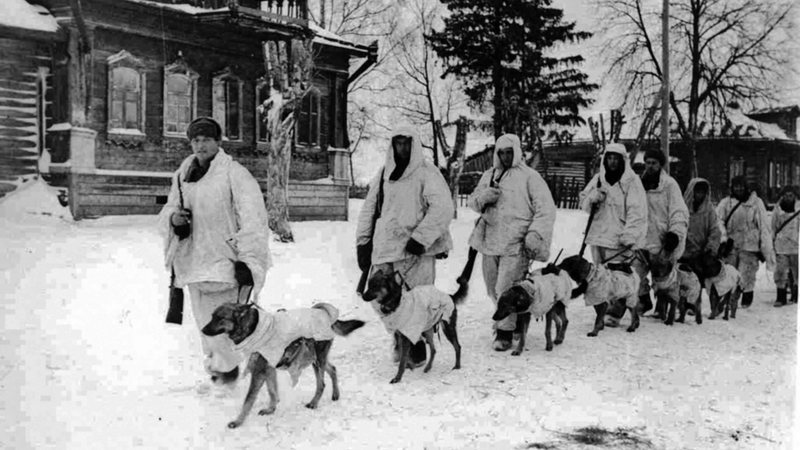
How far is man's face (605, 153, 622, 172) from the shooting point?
21.0 ft

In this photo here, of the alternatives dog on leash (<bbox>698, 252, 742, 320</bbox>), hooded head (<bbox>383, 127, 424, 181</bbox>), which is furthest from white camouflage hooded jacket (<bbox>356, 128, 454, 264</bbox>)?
dog on leash (<bbox>698, 252, 742, 320</bbox>)

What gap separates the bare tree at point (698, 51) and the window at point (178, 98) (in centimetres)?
345

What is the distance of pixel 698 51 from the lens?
20.3 ft

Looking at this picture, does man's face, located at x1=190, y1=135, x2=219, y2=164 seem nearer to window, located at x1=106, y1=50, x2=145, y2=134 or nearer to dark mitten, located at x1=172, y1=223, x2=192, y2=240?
dark mitten, located at x1=172, y1=223, x2=192, y2=240

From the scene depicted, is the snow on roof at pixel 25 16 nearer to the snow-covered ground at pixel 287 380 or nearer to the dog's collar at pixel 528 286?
the snow-covered ground at pixel 287 380

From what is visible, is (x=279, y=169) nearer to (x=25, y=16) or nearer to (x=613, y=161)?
(x=25, y=16)

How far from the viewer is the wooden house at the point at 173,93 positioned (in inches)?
162

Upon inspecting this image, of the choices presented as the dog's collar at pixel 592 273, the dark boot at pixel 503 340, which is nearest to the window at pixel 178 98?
the dark boot at pixel 503 340

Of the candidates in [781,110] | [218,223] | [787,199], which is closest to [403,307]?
[218,223]

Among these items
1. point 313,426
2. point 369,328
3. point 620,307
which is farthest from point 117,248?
point 620,307

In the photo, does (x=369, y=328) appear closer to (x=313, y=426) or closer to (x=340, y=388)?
(x=340, y=388)

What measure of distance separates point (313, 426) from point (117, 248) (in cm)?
171

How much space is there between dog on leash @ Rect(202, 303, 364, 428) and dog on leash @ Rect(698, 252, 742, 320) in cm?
454

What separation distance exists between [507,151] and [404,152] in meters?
1.05
